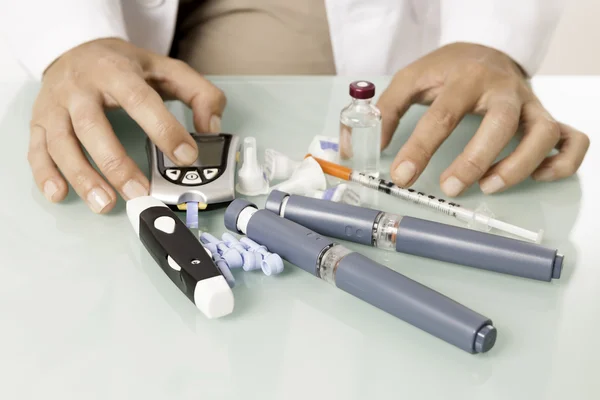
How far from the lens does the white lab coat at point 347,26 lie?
0.73m

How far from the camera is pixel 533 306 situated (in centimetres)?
45

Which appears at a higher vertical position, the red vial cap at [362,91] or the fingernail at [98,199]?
the red vial cap at [362,91]

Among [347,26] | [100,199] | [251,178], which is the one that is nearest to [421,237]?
[251,178]

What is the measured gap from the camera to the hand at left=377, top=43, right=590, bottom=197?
1.94 feet

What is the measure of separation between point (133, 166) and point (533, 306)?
1.15 feet

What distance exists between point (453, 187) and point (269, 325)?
0.23 meters

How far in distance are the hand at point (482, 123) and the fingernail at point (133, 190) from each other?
0.73ft

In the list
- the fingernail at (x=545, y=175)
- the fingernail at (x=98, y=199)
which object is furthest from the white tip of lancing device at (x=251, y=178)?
the fingernail at (x=545, y=175)

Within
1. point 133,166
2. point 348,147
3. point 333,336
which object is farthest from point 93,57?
point 333,336

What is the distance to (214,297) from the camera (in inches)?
16.8

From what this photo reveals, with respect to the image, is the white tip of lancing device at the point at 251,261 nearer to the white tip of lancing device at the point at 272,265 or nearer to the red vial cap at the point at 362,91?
the white tip of lancing device at the point at 272,265

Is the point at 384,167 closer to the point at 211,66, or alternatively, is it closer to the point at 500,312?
the point at 500,312

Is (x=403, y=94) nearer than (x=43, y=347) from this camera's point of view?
No

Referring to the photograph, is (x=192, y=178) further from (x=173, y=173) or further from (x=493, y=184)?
(x=493, y=184)
